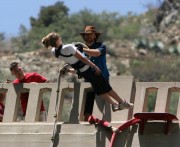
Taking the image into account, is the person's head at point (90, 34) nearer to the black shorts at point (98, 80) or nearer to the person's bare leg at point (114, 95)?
the black shorts at point (98, 80)

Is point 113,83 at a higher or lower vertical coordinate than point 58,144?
higher

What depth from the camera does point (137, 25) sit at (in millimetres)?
141500

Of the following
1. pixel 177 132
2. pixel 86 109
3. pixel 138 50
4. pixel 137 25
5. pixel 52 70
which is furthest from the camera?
pixel 137 25

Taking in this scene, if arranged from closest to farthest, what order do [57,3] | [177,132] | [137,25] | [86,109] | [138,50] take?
1. [177,132]
2. [86,109]
3. [138,50]
4. [57,3]
5. [137,25]

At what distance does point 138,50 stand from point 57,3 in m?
17.6

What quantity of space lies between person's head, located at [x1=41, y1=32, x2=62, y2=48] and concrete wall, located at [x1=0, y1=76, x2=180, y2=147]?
0.85 metres

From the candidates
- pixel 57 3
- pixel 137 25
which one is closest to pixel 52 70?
pixel 57 3

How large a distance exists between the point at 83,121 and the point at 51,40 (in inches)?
52.5

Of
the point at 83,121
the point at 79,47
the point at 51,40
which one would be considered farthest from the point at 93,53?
the point at 83,121

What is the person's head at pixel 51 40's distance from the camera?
43.5 feet

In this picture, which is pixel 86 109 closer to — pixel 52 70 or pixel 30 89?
pixel 30 89

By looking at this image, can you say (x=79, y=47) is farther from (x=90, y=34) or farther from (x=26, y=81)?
(x=26, y=81)

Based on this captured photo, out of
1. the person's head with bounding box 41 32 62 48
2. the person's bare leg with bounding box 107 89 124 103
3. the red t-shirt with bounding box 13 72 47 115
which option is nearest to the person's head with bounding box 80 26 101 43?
the person's head with bounding box 41 32 62 48

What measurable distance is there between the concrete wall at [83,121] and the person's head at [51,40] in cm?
85
